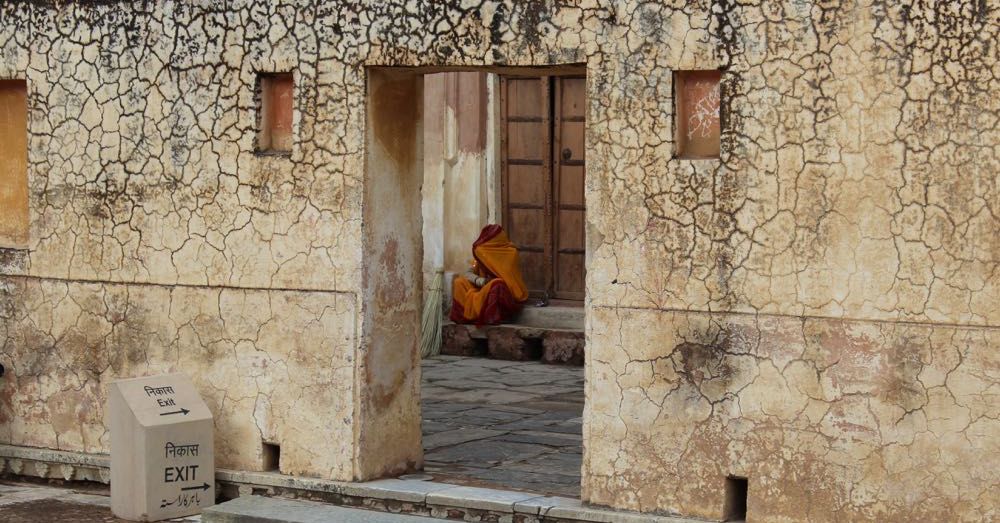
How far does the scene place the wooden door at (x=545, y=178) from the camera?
12742 millimetres

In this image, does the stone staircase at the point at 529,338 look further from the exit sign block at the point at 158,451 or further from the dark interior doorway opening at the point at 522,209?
the exit sign block at the point at 158,451

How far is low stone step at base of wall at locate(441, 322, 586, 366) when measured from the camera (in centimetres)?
1220

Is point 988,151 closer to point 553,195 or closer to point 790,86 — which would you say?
point 790,86

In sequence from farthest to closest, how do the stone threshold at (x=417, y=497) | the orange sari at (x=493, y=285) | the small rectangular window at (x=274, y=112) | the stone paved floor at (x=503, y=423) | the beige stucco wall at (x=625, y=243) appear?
the orange sari at (x=493, y=285), the stone paved floor at (x=503, y=423), the small rectangular window at (x=274, y=112), the stone threshold at (x=417, y=497), the beige stucco wall at (x=625, y=243)

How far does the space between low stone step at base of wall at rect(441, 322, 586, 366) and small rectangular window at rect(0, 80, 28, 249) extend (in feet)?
16.0

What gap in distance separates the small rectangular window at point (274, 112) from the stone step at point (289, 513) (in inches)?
60.5

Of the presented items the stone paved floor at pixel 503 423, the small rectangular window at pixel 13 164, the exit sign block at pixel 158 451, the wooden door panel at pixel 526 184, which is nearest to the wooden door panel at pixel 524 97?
the wooden door panel at pixel 526 184

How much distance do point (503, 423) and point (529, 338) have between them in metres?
3.12

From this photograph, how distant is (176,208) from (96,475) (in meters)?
1.34

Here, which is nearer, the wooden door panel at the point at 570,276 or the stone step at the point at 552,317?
the stone step at the point at 552,317

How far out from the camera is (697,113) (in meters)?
6.48

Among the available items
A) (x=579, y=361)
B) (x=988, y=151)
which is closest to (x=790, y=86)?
(x=988, y=151)

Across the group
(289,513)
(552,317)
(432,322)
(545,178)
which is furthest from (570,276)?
(289,513)

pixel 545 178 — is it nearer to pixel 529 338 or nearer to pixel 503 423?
pixel 529 338
